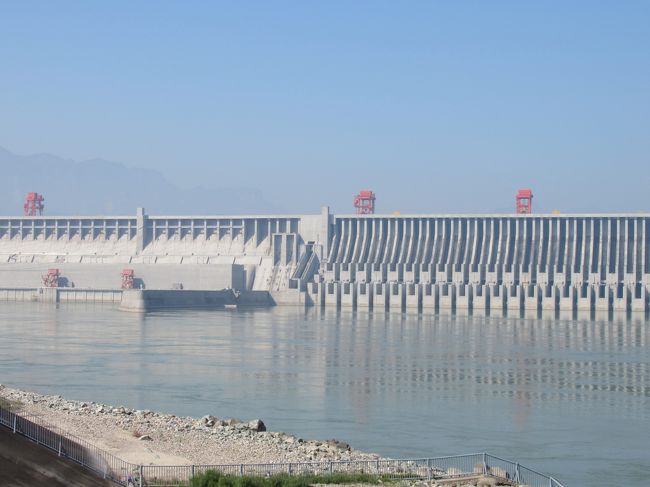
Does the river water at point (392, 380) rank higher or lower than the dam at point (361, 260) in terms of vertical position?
lower

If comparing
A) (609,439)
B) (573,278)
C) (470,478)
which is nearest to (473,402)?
(609,439)

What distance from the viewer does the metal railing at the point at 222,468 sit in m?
19.0

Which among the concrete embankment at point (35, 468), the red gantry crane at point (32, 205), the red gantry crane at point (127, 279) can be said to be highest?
the red gantry crane at point (32, 205)

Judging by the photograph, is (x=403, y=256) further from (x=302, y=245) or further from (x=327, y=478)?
(x=327, y=478)

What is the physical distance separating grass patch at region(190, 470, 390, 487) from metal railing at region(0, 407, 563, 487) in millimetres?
335

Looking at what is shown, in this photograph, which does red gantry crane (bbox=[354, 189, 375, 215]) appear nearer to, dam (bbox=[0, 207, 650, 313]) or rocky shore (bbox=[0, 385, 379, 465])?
dam (bbox=[0, 207, 650, 313])

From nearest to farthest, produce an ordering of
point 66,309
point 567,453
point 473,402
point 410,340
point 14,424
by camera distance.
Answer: point 14,424
point 567,453
point 473,402
point 410,340
point 66,309

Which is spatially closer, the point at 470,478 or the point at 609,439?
the point at 470,478

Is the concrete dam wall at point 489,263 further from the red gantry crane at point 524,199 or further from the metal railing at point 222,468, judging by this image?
the metal railing at point 222,468

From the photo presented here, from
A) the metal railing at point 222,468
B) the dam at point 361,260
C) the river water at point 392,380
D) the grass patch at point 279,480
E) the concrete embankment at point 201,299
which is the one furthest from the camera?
the dam at point 361,260

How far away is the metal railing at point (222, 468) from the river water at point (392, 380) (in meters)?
2.38

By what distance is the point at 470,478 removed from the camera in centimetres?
Answer: 2062

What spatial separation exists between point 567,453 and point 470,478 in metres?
5.69

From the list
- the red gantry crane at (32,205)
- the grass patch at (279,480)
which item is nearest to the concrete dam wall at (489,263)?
the red gantry crane at (32,205)
